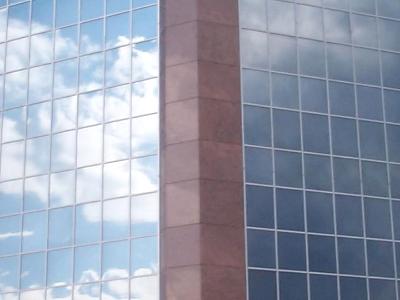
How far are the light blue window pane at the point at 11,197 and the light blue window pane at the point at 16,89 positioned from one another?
11.2 feet

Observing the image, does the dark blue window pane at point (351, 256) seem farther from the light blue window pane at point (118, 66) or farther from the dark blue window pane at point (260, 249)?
the light blue window pane at point (118, 66)

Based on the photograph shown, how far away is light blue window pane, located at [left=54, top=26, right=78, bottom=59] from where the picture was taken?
3688cm

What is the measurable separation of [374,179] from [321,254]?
398cm

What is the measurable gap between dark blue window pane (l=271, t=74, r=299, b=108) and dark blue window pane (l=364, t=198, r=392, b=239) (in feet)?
15.5

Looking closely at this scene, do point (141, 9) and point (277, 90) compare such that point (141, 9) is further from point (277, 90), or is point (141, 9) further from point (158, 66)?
point (277, 90)

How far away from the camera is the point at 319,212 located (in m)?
34.1

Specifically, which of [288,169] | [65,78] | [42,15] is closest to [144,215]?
[288,169]

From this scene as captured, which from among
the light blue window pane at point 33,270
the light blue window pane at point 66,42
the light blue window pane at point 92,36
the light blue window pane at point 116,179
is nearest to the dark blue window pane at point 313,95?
the light blue window pane at point 116,179

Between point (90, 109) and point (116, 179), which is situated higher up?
point (90, 109)

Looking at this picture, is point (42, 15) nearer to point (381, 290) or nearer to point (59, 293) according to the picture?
point (59, 293)

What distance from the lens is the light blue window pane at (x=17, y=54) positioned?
38.2 metres

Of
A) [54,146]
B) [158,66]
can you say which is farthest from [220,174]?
[54,146]

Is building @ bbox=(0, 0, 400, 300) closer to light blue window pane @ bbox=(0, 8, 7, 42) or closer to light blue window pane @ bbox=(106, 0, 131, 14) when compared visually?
light blue window pane @ bbox=(106, 0, 131, 14)

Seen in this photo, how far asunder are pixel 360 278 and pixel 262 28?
33.6 feet
